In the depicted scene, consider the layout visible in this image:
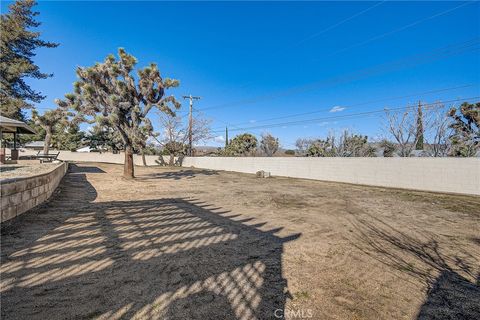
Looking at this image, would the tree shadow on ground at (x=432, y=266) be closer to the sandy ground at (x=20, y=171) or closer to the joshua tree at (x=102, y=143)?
the sandy ground at (x=20, y=171)

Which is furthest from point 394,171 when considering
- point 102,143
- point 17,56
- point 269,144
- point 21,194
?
point 102,143

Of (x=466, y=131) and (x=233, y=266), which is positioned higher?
(x=466, y=131)

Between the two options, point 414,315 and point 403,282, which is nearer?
point 414,315

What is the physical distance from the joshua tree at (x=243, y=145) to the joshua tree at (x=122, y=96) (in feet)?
70.8

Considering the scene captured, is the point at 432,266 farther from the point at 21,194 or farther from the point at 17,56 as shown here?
the point at 17,56

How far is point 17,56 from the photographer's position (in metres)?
20.2

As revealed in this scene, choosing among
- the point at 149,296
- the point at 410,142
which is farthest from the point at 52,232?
the point at 410,142

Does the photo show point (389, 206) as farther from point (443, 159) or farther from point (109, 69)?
point (109, 69)

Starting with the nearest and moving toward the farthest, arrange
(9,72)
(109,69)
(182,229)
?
(182,229) → (109,69) → (9,72)

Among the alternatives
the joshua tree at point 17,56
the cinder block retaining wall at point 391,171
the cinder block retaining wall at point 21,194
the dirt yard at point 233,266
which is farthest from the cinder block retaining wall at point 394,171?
the joshua tree at point 17,56

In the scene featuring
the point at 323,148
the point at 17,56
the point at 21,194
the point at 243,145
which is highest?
the point at 17,56

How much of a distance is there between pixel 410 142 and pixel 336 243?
17264 millimetres

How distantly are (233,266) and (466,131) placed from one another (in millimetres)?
19764

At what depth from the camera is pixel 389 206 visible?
22.7ft
